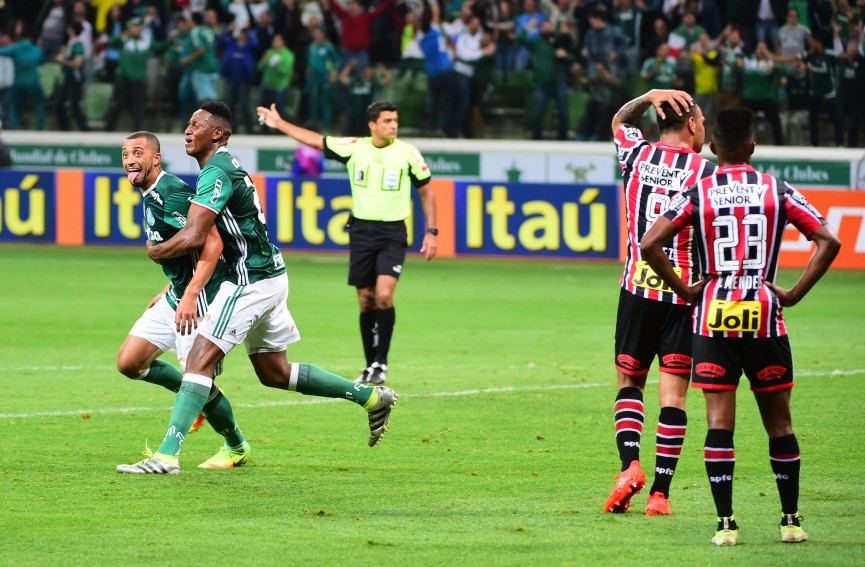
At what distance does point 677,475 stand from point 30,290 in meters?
12.6

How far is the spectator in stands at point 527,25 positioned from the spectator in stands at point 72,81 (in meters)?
8.40

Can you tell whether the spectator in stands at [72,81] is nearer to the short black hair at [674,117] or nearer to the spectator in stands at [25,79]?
the spectator in stands at [25,79]

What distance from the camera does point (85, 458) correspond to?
884 centimetres

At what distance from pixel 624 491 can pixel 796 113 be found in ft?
60.6

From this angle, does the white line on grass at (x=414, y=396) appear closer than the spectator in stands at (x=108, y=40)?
Yes

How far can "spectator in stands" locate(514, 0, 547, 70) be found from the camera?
2606cm

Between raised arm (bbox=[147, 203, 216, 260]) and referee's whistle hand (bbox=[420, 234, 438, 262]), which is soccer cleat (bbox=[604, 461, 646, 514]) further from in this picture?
referee's whistle hand (bbox=[420, 234, 438, 262])

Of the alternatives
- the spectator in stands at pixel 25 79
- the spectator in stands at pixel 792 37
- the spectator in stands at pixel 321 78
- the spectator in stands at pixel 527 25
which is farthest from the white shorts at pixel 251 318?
the spectator in stands at pixel 25 79

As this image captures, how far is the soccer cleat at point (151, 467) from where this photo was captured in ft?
26.8

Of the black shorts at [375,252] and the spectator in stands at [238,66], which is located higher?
the spectator in stands at [238,66]

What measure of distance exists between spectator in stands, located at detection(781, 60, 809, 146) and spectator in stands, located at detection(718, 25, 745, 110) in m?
0.78

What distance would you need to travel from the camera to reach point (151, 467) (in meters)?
8.20

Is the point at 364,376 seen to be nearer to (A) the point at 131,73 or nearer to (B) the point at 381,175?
(B) the point at 381,175

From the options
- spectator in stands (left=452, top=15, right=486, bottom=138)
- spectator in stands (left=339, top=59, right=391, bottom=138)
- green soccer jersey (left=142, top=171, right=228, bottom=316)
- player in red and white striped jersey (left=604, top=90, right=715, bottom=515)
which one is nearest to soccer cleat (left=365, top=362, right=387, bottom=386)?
green soccer jersey (left=142, top=171, right=228, bottom=316)
